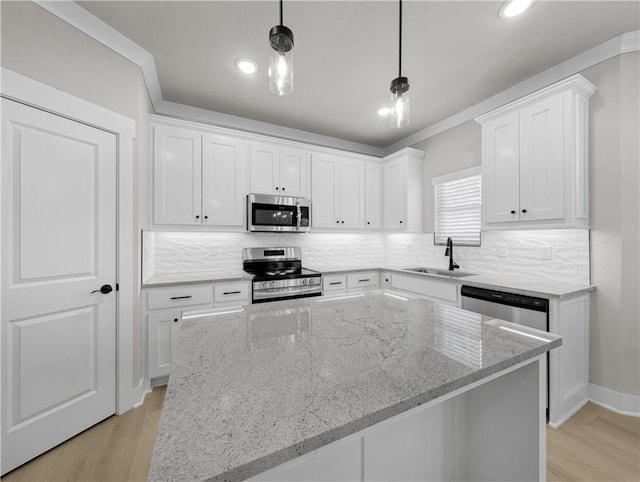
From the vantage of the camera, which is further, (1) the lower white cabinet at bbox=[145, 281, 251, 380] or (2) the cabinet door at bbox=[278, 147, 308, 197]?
(2) the cabinet door at bbox=[278, 147, 308, 197]

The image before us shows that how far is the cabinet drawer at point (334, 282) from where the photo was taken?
11.0 feet

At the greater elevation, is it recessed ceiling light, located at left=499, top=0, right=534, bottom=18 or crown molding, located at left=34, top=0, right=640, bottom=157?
recessed ceiling light, located at left=499, top=0, right=534, bottom=18

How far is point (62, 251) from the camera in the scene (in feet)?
5.96

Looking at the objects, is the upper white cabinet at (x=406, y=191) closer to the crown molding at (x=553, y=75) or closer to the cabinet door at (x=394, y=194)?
the cabinet door at (x=394, y=194)

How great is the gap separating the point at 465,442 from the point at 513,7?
2557 mm

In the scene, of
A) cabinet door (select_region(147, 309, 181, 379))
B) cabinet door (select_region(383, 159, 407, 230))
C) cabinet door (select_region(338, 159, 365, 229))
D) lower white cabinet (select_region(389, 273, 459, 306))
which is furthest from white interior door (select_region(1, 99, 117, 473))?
cabinet door (select_region(383, 159, 407, 230))

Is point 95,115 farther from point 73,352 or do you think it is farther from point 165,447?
point 165,447

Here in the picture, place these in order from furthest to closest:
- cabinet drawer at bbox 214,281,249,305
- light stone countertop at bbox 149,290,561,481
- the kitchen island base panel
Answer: cabinet drawer at bbox 214,281,249,305
the kitchen island base panel
light stone countertop at bbox 149,290,561,481

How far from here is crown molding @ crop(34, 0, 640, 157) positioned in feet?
6.14

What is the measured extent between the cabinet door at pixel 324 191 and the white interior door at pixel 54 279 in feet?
6.99

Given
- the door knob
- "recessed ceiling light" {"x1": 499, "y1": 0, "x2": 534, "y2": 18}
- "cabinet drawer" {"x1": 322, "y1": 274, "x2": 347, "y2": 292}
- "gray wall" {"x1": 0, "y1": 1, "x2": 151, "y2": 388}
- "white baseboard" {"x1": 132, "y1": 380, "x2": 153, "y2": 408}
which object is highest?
"recessed ceiling light" {"x1": 499, "y1": 0, "x2": 534, "y2": 18}

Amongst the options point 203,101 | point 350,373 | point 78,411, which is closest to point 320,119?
point 203,101

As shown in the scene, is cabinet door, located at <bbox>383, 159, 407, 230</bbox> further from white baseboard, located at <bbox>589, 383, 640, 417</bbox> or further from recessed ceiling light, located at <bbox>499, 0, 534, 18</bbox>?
white baseboard, located at <bbox>589, 383, 640, 417</bbox>

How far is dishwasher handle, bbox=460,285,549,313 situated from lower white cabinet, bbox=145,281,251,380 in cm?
238
